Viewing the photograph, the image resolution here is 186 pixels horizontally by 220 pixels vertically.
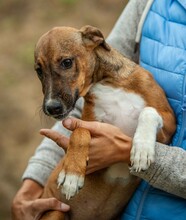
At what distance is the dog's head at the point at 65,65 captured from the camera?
2803mm

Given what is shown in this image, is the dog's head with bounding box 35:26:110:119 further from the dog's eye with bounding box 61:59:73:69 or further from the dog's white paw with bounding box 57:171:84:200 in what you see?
the dog's white paw with bounding box 57:171:84:200

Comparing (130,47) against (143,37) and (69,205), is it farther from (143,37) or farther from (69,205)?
(69,205)

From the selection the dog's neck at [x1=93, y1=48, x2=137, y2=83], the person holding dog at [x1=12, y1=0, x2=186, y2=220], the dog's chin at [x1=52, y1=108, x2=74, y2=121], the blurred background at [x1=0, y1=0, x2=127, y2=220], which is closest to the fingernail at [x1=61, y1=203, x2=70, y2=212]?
the person holding dog at [x1=12, y1=0, x2=186, y2=220]

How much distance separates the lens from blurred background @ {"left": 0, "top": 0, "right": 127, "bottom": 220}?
526cm

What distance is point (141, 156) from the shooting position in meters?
2.71

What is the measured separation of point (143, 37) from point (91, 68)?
293mm

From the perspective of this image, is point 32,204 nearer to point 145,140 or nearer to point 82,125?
point 82,125

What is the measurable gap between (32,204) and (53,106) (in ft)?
1.98

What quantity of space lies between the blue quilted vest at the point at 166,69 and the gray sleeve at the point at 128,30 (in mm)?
170

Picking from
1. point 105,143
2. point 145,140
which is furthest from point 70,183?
point 145,140

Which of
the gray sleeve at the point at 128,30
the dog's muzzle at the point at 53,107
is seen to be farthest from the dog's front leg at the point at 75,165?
the gray sleeve at the point at 128,30

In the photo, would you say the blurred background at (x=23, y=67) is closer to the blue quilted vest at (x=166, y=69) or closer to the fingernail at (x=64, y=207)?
the fingernail at (x=64, y=207)

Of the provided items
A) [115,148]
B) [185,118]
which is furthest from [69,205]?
[185,118]

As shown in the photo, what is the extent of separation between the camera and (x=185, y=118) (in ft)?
9.49
